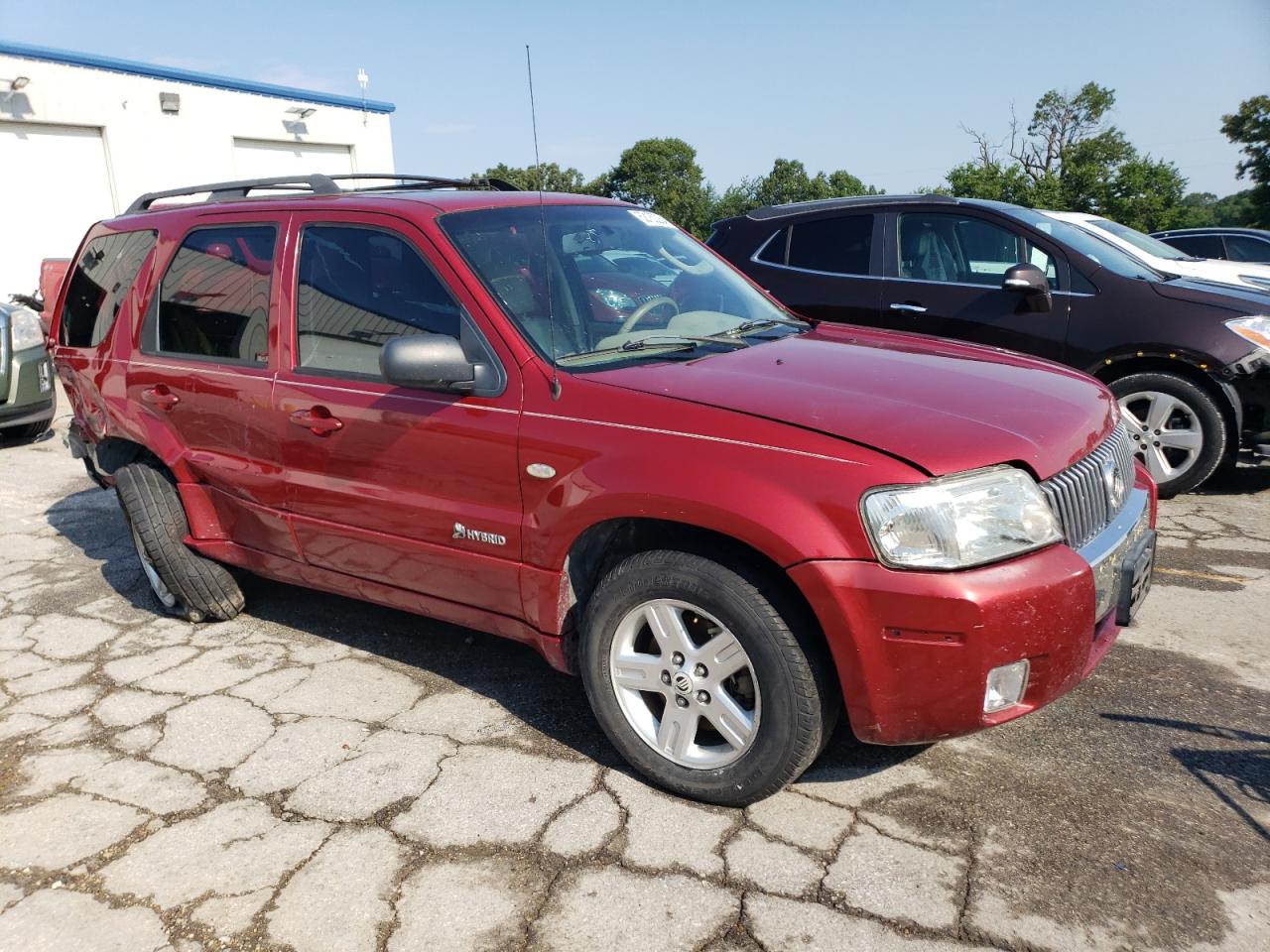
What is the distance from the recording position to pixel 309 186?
13.3 feet

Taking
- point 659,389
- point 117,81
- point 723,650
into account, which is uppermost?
point 117,81

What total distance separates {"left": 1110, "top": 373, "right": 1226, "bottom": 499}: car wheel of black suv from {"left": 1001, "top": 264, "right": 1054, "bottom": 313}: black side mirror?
67 cm

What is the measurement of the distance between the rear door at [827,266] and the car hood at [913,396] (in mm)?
3199

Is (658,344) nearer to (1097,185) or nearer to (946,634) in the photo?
(946,634)

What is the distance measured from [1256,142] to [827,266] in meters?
45.7

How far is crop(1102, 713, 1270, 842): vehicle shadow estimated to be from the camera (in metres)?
2.77

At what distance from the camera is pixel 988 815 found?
277 centimetres

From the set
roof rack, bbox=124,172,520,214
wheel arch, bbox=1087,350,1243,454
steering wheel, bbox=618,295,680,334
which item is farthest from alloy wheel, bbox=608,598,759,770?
wheel arch, bbox=1087,350,1243,454

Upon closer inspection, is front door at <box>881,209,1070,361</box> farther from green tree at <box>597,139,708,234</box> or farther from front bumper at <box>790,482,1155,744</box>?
green tree at <box>597,139,708,234</box>

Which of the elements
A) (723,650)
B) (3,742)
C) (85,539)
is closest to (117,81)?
(85,539)

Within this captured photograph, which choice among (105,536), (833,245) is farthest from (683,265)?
(105,536)

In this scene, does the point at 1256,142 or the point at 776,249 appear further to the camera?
the point at 1256,142

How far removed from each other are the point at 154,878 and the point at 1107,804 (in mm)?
2621

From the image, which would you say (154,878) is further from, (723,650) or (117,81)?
(117,81)
